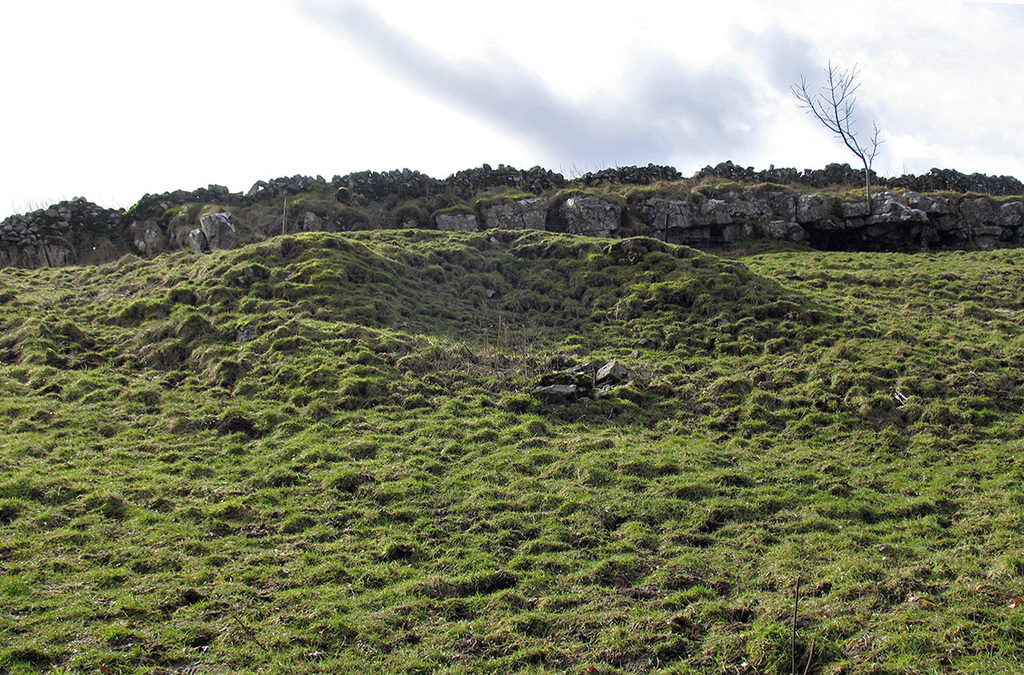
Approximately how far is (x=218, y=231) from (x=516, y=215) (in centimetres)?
1677

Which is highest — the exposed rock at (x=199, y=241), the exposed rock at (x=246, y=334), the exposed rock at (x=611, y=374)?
the exposed rock at (x=199, y=241)

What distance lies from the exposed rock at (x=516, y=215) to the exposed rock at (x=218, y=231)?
46.9ft

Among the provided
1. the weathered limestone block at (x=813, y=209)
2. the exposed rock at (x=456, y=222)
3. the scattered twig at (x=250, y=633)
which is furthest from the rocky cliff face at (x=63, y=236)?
the weathered limestone block at (x=813, y=209)

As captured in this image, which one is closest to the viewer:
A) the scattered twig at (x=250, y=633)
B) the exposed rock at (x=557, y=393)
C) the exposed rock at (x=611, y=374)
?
the scattered twig at (x=250, y=633)

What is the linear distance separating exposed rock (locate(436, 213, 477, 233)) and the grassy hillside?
11.8 metres

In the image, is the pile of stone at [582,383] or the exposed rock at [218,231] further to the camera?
the exposed rock at [218,231]

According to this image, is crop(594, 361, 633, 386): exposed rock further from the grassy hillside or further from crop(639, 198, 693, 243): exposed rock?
crop(639, 198, 693, 243): exposed rock

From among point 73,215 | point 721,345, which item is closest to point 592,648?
point 721,345

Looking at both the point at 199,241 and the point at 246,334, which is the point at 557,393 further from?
the point at 199,241

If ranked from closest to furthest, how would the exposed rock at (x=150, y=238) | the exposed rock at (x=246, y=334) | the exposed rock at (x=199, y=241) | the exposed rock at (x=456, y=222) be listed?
1. the exposed rock at (x=246, y=334)
2. the exposed rock at (x=199, y=241)
3. the exposed rock at (x=150, y=238)
4. the exposed rock at (x=456, y=222)

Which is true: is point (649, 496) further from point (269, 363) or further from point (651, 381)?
point (269, 363)

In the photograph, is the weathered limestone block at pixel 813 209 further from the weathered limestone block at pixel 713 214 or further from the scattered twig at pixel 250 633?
the scattered twig at pixel 250 633

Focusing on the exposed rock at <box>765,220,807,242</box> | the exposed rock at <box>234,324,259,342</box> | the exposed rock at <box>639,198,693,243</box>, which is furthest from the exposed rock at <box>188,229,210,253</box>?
the exposed rock at <box>765,220,807,242</box>

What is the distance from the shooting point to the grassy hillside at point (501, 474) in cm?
889
